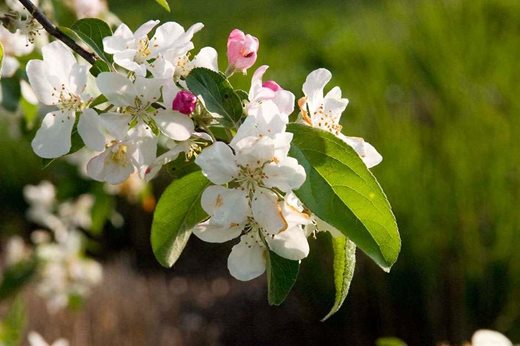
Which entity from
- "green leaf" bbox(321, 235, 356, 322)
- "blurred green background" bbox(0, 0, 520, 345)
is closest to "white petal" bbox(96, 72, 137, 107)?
"green leaf" bbox(321, 235, 356, 322)

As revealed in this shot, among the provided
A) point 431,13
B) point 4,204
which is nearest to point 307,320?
point 431,13

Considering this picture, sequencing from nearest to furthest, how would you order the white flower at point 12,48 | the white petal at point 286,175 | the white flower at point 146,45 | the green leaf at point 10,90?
the white petal at point 286,175
the white flower at point 146,45
the white flower at point 12,48
the green leaf at point 10,90

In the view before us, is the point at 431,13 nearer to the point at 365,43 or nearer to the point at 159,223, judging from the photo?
the point at 365,43

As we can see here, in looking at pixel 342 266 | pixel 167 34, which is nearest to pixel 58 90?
pixel 167 34

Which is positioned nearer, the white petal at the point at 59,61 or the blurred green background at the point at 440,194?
the white petal at the point at 59,61

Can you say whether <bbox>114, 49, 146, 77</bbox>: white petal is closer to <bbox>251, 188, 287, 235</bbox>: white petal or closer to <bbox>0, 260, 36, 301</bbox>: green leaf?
<bbox>251, 188, 287, 235</bbox>: white petal

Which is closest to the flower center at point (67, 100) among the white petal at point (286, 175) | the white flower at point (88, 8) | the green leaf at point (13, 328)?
the white petal at point (286, 175)

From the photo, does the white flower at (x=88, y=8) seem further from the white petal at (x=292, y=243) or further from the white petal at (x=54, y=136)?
the white petal at (x=292, y=243)
